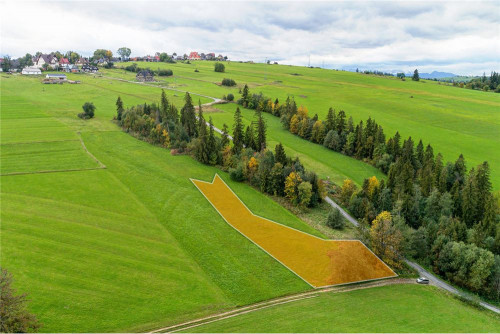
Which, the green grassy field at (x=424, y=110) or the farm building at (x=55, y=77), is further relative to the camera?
the farm building at (x=55, y=77)

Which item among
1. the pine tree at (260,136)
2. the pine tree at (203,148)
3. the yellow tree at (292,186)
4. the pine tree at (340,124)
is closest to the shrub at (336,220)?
the yellow tree at (292,186)

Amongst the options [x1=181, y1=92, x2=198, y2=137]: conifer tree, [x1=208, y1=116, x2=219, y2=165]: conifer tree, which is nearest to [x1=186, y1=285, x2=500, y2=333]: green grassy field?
[x1=208, y1=116, x2=219, y2=165]: conifer tree

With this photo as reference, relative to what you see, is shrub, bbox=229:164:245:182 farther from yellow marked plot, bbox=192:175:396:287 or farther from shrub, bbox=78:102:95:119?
shrub, bbox=78:102:95:119

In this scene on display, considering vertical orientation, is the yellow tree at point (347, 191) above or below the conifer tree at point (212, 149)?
below

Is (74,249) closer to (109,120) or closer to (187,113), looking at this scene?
(187,113)

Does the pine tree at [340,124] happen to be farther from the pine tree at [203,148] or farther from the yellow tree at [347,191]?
the pine tree at [203,148]

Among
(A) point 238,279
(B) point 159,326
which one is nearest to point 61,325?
(B) point 159,326
